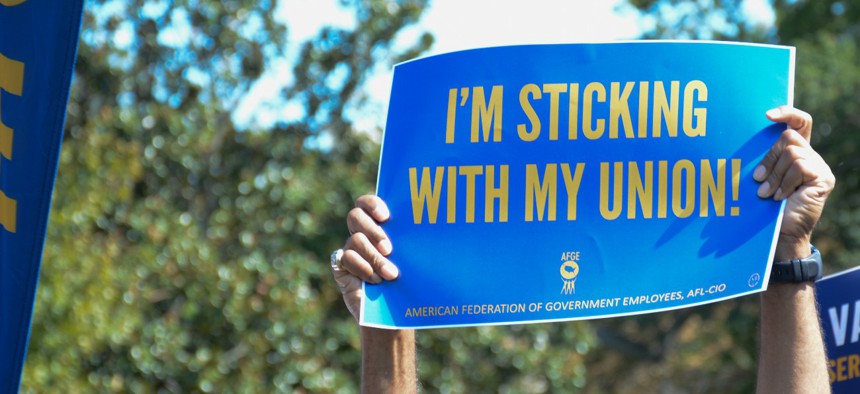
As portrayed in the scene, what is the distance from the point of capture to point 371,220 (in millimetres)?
2453

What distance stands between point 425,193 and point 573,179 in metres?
0.30

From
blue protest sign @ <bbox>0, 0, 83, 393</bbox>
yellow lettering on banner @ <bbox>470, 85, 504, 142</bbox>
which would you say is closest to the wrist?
yellow lettering on banner @ <bbox>470, 85, 504, 142</bbox>

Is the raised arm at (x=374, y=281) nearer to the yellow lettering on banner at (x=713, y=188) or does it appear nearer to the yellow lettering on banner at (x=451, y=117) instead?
the yellow lettering on banner at (x=451, y=117)

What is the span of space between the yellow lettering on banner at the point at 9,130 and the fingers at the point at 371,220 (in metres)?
0.71

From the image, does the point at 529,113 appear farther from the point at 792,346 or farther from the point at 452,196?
the point at 792,346

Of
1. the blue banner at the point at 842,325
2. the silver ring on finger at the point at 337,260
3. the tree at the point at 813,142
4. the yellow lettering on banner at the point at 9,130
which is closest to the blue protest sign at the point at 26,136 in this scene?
the yellow lettering on banner at the point at 9,130

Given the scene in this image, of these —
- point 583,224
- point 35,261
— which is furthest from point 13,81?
point 583,224

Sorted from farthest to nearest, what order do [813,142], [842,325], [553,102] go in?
[813,142]
[842,325]
[553,102]

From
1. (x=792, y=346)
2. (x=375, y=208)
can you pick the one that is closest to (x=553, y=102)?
(x=375, y=208)

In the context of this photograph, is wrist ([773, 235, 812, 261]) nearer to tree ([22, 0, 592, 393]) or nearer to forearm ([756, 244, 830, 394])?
forearm ([756, 244, 830, 394])

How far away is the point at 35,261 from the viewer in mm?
2545

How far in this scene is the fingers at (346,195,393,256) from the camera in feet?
7.98

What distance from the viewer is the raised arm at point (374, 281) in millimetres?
2432

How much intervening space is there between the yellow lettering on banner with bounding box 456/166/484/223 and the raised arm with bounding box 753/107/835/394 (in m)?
0.59
